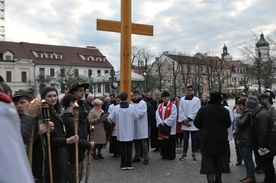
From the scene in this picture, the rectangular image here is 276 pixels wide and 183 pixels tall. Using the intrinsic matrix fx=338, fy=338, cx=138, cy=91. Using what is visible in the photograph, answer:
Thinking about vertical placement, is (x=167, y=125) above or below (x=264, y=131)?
below

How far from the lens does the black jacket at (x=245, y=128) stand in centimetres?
670

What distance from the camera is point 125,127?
8.80 metres

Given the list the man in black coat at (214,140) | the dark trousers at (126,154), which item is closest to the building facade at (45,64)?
the dark trousers at (126,154)

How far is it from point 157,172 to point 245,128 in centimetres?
245

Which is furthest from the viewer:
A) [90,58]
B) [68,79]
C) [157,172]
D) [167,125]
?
[90,58]

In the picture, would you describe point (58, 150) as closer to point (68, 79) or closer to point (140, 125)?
point (140, 125)

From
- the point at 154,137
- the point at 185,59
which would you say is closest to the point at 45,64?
the point at 185,59

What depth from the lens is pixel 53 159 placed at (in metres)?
4.24

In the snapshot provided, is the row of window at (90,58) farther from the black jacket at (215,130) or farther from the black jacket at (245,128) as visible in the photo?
the black jacket at (215,130)

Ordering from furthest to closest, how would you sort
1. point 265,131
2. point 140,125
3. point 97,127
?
point 97,127 < point 140,125 < point 265,131

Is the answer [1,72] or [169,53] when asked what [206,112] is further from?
[169,53]

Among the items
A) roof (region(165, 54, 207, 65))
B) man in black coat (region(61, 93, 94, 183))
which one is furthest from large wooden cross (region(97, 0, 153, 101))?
roof (region(165, 54, 207, 65))

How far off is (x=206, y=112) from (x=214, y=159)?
0.93 metres

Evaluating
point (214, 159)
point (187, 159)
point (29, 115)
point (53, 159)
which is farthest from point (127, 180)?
point (29, 115)
